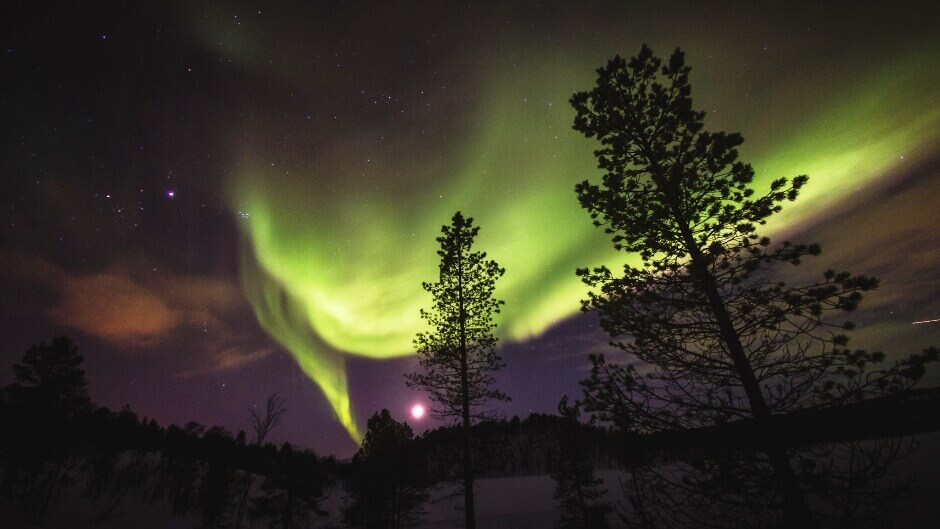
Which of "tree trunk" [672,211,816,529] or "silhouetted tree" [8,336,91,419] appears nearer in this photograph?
"tree trunk" [672,211,816,529]

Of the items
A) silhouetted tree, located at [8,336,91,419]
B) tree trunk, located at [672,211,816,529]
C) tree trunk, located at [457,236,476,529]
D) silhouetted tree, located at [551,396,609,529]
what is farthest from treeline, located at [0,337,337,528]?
tree trunk, located at [672,211,816,529]

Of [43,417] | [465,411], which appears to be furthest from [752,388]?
[43,417]

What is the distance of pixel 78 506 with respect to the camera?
27141 millimetres

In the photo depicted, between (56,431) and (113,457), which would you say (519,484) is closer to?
(113,457)

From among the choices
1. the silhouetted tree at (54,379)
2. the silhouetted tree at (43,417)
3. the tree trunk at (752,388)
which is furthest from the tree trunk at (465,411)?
the silhouetted tree at (54,379)

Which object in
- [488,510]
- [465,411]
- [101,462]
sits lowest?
[488,510]

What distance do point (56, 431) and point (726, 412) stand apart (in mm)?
40562

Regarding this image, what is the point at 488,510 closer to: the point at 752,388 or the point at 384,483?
the point at 384,483

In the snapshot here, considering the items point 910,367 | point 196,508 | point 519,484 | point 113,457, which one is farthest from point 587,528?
point 519,484

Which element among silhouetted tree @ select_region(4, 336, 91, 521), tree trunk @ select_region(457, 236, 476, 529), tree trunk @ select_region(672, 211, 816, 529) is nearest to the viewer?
tree trunk @ select_region(672, 211, 816, 529)

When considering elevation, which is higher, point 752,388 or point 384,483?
point 752,388

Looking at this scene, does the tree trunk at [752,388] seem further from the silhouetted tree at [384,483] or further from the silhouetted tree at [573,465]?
the silhouetted tree at [384,483]

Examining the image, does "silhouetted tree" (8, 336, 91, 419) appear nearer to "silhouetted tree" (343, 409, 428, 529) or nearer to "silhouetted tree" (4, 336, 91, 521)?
"silhouetted tree" (4, 336, 91, 521)

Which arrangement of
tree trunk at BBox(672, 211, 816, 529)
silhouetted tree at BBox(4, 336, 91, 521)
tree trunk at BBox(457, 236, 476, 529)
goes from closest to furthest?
1. tree trunk at BBox(672, 211, 816, 529)
2. tree trunk at BBox(457, 236, 476, 529)
3. silhouetted tree at BBox(4, 336, 91, 521)
